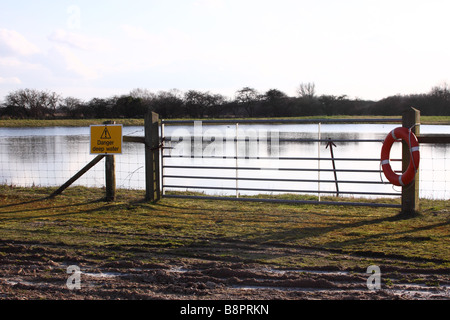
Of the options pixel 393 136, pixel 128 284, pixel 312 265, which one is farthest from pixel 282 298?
pixel 393 136

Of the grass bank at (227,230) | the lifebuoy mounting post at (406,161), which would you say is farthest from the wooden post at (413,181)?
the grass bank at (227,230)

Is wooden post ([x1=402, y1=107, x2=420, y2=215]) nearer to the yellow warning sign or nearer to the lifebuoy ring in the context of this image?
the lifebuoy ring

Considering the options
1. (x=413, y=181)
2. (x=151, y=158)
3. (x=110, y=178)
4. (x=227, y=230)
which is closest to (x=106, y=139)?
(x=110, y=178)

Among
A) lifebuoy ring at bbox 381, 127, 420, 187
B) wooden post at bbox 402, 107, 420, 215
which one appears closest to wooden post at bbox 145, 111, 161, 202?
lifebuoy ring at bbox 381, 127, 420, 187

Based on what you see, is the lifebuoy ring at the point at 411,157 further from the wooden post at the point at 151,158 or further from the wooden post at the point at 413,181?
the wooden post at the point at 151,158

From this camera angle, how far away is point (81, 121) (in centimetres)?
4056

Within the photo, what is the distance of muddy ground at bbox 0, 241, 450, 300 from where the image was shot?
3.66 metres

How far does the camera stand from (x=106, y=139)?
328 inches

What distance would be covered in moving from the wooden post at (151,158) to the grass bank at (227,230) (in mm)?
287

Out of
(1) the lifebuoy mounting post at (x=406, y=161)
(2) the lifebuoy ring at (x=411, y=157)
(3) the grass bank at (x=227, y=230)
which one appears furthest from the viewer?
(1) the lifebuoy mounting post at (x=406, y=161)

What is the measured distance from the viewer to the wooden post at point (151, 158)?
8.32m

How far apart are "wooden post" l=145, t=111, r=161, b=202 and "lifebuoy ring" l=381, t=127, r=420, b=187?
397 centimetres

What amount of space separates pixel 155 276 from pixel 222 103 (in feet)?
121
